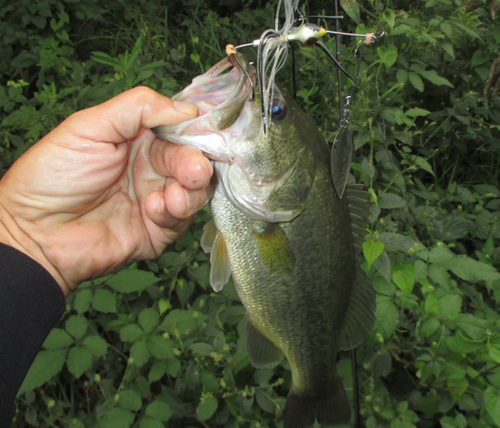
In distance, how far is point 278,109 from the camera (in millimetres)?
1237

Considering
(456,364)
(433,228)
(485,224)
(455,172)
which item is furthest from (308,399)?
(455,172)

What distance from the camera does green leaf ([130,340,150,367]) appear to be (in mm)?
1762

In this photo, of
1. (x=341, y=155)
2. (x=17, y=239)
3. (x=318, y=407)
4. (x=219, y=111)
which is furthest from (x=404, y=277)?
(x=17, y=239)

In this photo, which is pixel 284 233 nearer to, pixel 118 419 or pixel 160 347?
pixel 160 347

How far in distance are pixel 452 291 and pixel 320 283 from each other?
0.93 metres

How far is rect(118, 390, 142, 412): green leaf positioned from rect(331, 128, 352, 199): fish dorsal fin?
1.33m

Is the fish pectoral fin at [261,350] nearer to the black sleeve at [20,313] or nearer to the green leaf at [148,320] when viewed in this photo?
the green leaf at [148,320]

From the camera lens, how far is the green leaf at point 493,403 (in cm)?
140

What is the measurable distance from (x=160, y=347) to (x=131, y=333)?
178 millimetres

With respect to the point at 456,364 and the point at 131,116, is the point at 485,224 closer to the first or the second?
the point at 456,364

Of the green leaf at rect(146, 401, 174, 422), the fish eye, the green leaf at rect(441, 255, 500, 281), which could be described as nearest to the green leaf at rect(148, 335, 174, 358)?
the green leaf at rect(146, 401, 174, 422)

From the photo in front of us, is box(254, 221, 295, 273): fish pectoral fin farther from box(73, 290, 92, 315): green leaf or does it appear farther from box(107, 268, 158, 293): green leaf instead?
box(73, 290, 92, 315): green leaf

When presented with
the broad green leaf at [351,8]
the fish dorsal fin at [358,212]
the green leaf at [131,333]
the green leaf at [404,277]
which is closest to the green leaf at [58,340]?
the green leaf at [131,333]

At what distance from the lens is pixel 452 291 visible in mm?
1954
